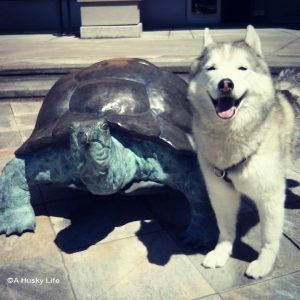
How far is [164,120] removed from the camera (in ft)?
10.3

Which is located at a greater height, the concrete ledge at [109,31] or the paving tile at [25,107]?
the concrete ledge at [109,31]

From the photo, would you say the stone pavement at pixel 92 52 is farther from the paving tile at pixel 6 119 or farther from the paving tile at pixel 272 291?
the paving tile at pixel 272 291

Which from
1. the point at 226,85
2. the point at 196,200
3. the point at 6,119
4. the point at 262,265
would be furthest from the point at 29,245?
the point at 6,119

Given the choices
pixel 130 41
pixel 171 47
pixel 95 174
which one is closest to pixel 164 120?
pixel 95 174

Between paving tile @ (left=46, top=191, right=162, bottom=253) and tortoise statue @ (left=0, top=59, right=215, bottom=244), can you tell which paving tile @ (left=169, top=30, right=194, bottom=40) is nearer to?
tortoise statue @ (left=0, top=59, right=215, bottom=244)

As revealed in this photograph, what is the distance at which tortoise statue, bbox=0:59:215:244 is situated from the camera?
9.43 feet

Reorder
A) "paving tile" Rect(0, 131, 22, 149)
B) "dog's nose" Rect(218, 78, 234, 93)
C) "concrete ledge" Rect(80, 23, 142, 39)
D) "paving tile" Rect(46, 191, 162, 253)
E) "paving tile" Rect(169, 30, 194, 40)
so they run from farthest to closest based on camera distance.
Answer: "concrete ledge" Rect(80, 23, 142, 39) → "paving tile" Rect(169, 30, 194, 40) → "paving tile" Rect(0, 131, 22, 149) → "paving tile" Rect(46, 191, 162, 253) → "dog's nose" Rect(218, 78, 234, 93)

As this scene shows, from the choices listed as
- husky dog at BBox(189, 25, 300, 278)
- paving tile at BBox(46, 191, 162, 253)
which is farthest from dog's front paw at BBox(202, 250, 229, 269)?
paving tile at BBox(46, 191, 162, 253)

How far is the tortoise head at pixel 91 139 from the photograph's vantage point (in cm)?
238

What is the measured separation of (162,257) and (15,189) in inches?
52.6

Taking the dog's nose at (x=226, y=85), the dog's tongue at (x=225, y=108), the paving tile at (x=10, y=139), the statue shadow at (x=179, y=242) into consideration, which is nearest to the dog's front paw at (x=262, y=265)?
the statue shadow at (x=179, y=242)

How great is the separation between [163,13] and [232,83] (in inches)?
430

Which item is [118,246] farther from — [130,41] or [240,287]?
[130,41]

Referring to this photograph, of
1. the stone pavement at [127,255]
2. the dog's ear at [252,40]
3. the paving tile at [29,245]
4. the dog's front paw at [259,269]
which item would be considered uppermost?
the dog's ear at [252,40]
